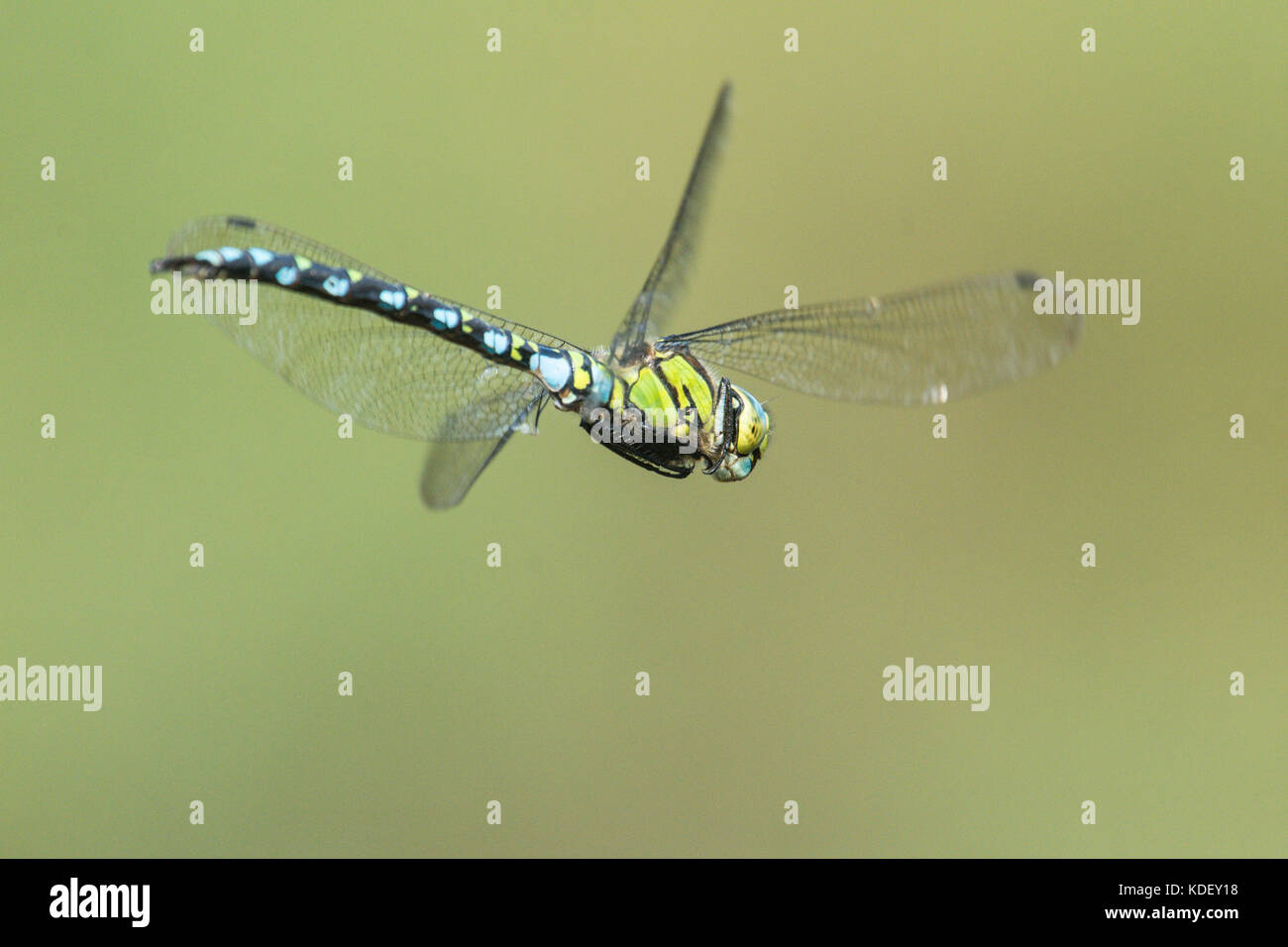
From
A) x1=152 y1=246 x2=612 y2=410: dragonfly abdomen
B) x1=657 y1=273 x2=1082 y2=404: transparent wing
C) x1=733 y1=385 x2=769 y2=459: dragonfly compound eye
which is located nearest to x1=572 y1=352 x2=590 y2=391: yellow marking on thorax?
x1=152 y1=246 x2=612 y2=410: dragonfly abdomen

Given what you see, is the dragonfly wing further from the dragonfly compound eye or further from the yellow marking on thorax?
the dragonfly compound eye

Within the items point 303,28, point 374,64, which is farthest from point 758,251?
point 303,28

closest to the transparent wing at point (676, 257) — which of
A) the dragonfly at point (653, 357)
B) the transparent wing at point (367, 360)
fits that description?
the dragonfly at point (653, 357)

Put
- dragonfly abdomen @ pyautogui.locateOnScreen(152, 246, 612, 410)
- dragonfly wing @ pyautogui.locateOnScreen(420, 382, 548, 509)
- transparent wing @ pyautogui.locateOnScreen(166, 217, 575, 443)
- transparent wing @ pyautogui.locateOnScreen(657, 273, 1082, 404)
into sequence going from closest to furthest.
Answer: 1. dragonfly abdomen @ pyautogui.locateOnScreen(152, 246, 612, 410)
2. transparent wing @ pyautogui.locateOnScreen(166, 217, 575, 443)
3. transparent wing @ pyautogui.locateOnScreen(657, 273, 1082, 404)
4. dragonfly wing @ pyautogui.locateOnScreen(420, 382, 548, 509)

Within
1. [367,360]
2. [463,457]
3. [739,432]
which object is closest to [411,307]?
[367,360]

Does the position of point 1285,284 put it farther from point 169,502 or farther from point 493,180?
point 169,502

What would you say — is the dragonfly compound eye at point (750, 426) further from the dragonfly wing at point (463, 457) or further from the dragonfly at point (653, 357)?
the dragonfly wing at point (463, 457)

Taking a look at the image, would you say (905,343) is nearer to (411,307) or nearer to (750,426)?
(750,426)
